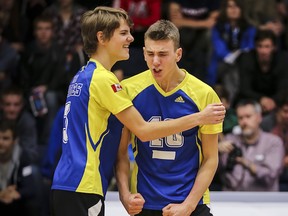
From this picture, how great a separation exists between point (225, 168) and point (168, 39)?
350cm

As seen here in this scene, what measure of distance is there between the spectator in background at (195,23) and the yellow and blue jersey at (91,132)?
483 cm

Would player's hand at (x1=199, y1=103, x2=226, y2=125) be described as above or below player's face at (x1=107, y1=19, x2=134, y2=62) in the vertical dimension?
below

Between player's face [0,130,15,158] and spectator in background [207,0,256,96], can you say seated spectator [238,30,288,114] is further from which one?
player's face [0,130,15,158]

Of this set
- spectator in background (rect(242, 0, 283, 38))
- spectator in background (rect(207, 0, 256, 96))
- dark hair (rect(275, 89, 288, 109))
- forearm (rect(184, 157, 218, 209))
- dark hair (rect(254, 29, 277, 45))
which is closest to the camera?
forearm (rect(184, 157, 218, 209))

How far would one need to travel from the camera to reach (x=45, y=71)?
30.7 feet

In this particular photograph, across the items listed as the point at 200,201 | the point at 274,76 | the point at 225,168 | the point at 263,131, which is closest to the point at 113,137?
the point at 200,201

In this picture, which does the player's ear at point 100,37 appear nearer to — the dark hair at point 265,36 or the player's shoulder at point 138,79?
the player's shoulder at point 138,79

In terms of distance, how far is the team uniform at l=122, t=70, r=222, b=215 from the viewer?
4625 mm

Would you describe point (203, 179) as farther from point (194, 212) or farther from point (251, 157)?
point (251, 157)

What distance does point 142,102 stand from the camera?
470 centimetres

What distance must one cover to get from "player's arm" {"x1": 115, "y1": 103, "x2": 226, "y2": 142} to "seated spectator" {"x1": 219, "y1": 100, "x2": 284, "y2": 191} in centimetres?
339

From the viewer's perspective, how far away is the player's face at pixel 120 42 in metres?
4.67

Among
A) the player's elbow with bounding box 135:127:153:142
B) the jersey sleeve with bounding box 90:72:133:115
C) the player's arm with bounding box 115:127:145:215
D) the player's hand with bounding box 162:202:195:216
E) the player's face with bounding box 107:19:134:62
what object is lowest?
the player's hand with bounding box 162:202:195:216

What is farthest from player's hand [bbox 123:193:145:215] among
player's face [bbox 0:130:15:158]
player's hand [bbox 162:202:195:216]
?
player's face [bbox 0:130:15:158]
